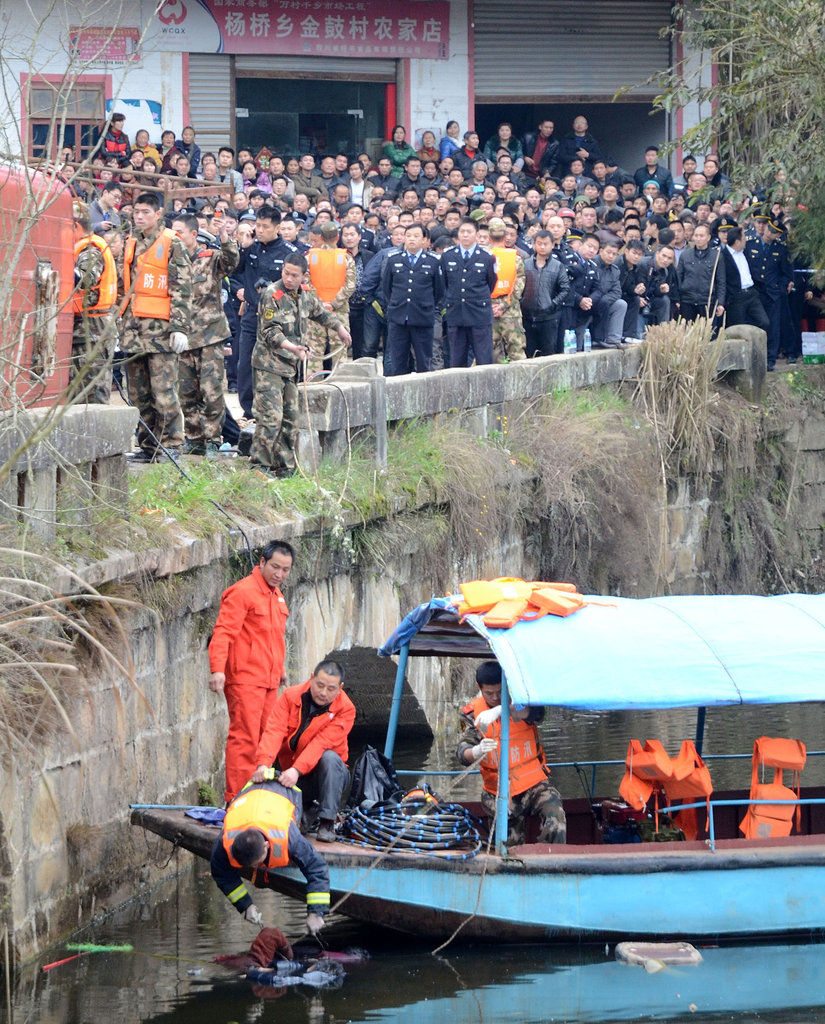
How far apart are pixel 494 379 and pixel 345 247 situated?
305 cm

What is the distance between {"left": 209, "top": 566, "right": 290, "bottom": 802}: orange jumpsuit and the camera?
9.67 metres

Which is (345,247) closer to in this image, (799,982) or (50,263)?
(50,263)

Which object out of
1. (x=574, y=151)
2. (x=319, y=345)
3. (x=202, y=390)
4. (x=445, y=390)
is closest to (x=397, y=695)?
(x=202, y=390)

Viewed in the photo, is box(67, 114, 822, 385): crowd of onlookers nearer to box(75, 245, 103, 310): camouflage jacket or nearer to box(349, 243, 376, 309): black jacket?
box(349, 243, 376, 309): black jacket

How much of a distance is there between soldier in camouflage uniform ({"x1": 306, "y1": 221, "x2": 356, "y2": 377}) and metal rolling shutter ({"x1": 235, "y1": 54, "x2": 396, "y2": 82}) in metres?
8.36

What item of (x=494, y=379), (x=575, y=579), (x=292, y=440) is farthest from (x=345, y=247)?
(x=292, y=440)

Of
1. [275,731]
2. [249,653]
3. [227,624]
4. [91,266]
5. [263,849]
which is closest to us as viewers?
[263,849]

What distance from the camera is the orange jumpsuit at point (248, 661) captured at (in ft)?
31.7

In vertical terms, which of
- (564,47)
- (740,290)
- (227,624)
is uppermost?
(564,47)

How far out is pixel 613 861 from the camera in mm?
8734

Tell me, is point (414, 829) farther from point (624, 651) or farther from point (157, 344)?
point (157, 344)

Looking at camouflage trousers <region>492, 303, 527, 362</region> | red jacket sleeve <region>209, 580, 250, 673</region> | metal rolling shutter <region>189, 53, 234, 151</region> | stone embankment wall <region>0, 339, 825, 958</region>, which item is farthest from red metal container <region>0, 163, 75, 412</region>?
metal rolling shutter <region>189, 53, 234, 151</region>

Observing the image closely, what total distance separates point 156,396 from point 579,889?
15.7ft

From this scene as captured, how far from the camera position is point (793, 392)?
62.2ft
